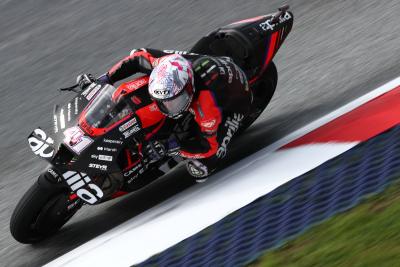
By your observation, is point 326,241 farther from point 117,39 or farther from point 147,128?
point 117,39

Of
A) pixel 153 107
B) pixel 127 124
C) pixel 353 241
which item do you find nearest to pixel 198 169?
pixel 153 107

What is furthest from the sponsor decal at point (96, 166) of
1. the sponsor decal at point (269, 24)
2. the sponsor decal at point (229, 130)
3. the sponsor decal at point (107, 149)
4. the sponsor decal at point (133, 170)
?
the sponsor decal at point (269, 24)

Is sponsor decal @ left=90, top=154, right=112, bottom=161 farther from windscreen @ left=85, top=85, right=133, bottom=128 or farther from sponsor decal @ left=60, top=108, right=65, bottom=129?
sponsor decal @ left=60, top=108, right=65, bottom=129

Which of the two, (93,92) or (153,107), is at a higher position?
(93,92)

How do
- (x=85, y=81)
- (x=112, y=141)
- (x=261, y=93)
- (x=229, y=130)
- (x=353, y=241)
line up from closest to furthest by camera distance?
(x=353, y=241), (x=112, y=141), (x=229, y=130), (x=85, y=81), (x=261, y=93)

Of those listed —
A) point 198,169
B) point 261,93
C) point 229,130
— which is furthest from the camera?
point 261,93

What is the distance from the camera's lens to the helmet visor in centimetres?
577

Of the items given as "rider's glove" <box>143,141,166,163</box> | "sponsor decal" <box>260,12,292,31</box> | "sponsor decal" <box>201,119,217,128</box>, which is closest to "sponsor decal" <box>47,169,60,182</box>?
"rider's glove" <box>143,141,166,163</box>

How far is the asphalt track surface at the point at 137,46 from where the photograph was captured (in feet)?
21.9

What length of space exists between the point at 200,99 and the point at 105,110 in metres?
0.76

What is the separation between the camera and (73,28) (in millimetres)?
10758

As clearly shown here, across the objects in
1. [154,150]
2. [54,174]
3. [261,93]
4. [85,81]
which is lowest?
[261,93]

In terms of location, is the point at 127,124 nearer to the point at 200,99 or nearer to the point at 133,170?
the point at 133,170

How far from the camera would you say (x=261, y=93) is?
741 cm
